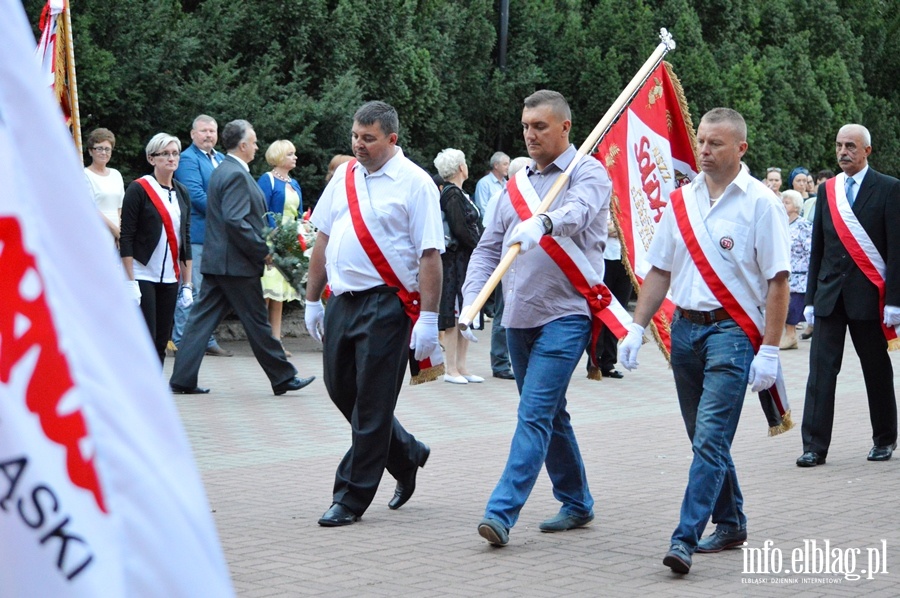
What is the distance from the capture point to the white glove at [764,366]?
5375 millimetres

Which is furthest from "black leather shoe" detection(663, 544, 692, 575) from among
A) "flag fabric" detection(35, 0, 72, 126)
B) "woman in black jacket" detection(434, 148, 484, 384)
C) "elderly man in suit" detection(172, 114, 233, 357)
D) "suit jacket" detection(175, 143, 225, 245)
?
"suit jacket" detection(175, 143, 225, 245)

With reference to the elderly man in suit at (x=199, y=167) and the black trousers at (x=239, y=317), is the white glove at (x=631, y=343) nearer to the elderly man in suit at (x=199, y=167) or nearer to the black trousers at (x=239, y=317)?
the black trousers at (x=239, y=317)

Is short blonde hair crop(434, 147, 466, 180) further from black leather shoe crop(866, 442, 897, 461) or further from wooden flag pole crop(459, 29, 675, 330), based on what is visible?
wooden flag pole crop(459, 29, 675, 330)

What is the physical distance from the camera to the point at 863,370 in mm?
8289

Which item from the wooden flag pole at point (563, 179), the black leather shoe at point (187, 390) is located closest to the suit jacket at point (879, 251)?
the wooden flag pole at point (563, 179)

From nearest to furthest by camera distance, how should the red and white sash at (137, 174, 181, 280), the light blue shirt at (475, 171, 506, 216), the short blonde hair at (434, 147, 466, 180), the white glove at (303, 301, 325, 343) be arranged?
1. the white glove at (303, 301, 325, 343)
2. the red and white sash at (137, 174, 181, 280)
3. the short blonde hair at (434, 147, 466, 180)
4. the light blue shirt at (475, 171, 506, 216)

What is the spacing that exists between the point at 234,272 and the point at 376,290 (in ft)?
15.4

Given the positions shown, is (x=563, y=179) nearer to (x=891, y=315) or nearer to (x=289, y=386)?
(x=891, y=315)

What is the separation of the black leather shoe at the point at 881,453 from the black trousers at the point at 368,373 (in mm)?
3504

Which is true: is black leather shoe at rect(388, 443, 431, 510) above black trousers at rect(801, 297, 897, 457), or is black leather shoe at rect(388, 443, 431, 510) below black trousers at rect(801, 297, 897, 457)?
below

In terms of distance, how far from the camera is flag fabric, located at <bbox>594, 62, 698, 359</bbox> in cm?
698

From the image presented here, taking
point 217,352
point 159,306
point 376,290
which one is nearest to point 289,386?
point 159,306

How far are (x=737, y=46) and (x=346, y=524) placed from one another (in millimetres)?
21271

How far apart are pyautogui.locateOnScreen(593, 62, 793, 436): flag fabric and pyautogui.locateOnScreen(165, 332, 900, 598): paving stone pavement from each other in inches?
42.3
